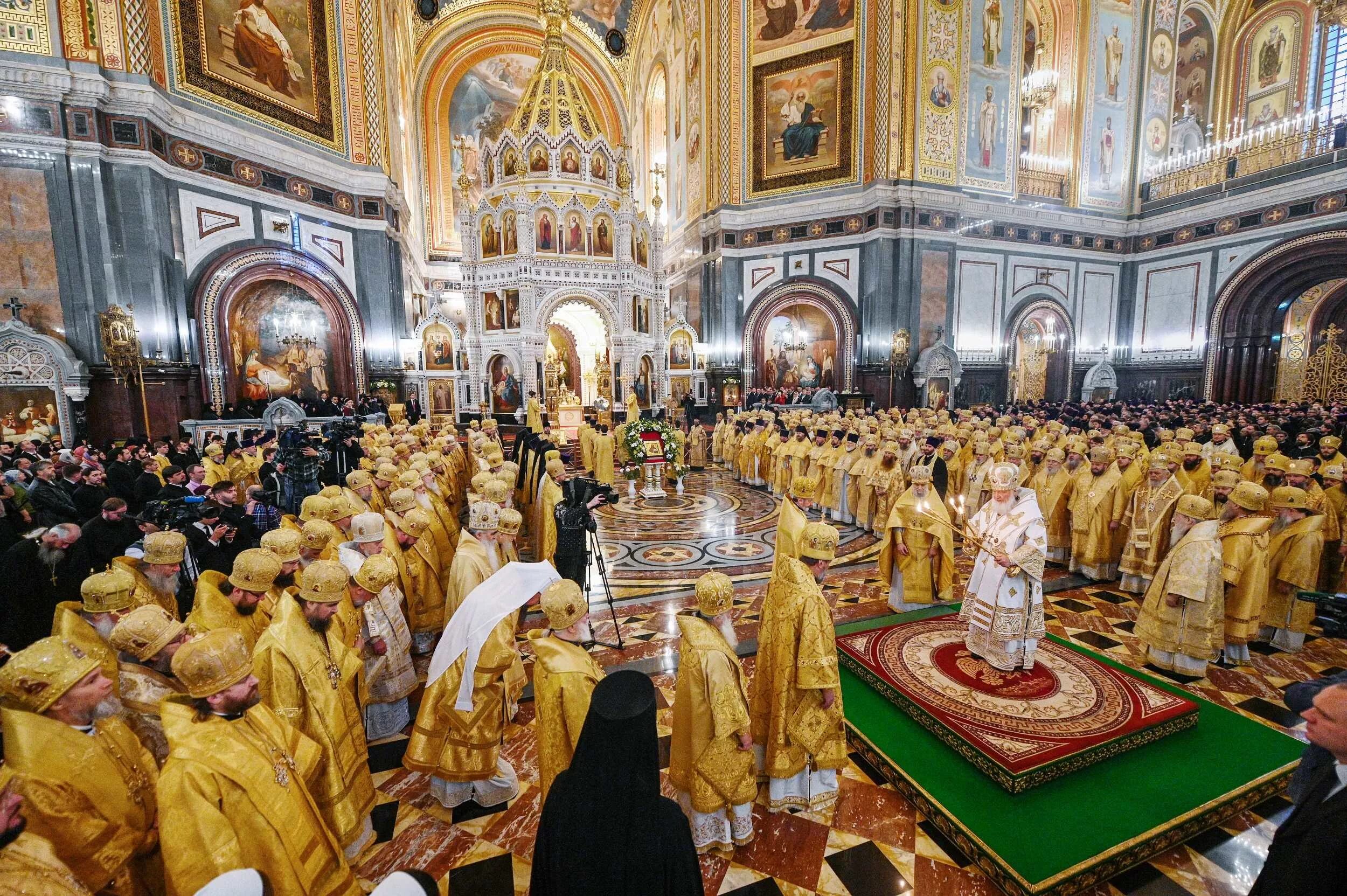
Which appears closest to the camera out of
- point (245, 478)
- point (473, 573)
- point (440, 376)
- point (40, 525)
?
point (473, 573)

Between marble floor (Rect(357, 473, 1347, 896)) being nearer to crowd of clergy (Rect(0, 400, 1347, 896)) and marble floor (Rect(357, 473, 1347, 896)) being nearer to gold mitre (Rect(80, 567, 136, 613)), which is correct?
crowd of clergy (Rect(0, 400, 1347, 896))

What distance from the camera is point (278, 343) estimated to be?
16344 mm

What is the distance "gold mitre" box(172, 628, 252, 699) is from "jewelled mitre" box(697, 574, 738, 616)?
177 centimetres

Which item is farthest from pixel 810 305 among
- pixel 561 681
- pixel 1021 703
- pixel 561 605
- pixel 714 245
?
pixel 561 681

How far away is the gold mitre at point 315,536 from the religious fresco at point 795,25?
78.6ft

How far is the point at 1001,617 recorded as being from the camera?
4359 mm

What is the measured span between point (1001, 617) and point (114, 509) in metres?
7.07

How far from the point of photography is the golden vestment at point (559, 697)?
2420mm

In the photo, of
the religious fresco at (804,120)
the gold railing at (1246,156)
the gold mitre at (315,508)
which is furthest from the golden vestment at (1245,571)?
the gold railing at (1246,156)

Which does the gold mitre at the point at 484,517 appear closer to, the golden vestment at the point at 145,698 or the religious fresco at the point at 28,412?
the golden vestment at the point at 145,698

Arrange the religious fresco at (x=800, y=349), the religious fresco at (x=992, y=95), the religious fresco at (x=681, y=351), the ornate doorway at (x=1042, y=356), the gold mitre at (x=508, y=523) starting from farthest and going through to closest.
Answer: the ornate doorway at (x=1042, y=356) < the religious fresco at (x=681, y=351) < the religious fresco at (x=800, y=349) < the religious fresco at (x=992, y=95) < the gold mitre at (x=508, y=523)

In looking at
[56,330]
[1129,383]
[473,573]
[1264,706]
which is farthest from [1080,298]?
[56,330]

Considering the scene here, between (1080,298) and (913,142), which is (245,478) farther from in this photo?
(1080,298)

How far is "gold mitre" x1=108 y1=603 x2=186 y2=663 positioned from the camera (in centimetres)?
223
